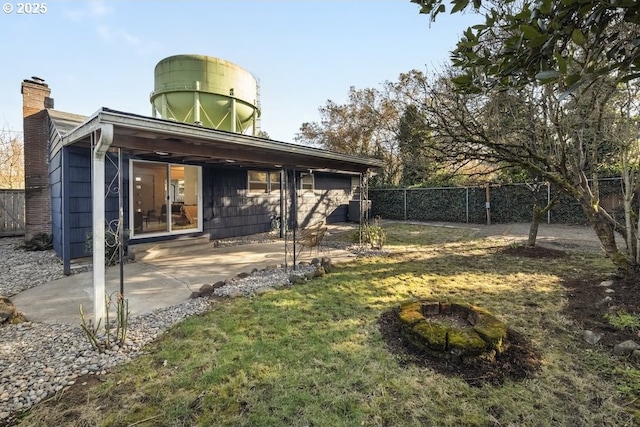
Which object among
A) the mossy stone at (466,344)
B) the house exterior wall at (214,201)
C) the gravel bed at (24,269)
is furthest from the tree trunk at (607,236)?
the gravel bed at (24,269)

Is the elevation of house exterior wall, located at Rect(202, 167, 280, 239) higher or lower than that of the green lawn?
higher

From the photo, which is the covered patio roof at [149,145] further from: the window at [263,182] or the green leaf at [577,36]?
the window at [263,182]

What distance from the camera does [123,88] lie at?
28.6ft

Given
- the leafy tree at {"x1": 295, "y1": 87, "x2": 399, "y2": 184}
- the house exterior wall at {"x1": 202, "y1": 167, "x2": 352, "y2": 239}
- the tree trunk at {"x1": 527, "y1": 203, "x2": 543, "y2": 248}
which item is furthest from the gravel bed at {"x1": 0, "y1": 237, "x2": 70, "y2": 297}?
the leafy tree at {"x1": 295, "y1": 87, "x2": 399, "y2": 184}

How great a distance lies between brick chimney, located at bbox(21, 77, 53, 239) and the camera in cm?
852

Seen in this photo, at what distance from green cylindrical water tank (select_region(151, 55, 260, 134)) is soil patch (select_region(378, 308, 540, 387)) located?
8.73 metres

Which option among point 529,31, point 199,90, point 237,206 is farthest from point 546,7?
point 199,90

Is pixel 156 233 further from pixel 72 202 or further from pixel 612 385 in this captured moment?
pixel 612 385

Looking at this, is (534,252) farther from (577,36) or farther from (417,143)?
(577,36)

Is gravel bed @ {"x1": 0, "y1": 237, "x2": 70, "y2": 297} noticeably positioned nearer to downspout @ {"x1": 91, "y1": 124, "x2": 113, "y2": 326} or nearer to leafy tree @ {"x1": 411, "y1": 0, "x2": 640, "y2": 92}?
downspout @ {"x1": 91, "y1": 124, "x2": 113, "y2": 326}

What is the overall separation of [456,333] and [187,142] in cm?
432

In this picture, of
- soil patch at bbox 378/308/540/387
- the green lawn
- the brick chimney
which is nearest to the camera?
the green lawn

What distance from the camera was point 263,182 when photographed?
10594mm

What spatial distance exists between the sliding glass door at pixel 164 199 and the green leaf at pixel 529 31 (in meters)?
7.96
